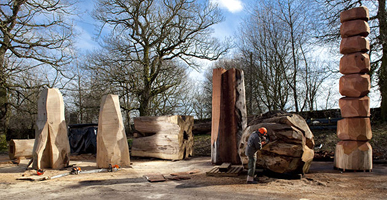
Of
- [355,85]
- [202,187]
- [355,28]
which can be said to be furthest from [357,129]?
[202,187]

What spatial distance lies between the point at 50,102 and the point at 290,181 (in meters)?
7.21

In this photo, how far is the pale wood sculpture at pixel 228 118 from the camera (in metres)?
9.54

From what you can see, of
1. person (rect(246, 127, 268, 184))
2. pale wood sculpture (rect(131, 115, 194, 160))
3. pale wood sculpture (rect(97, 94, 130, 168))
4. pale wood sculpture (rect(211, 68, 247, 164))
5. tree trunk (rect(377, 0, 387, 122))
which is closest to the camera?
person (rect(246, 127, 268, 184))

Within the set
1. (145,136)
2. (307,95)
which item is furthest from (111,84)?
(307,95)

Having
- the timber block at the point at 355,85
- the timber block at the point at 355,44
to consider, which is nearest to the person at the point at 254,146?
the timber block at the point at 355,85

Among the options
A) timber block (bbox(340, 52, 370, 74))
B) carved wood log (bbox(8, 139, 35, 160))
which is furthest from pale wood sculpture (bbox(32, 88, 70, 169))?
timber block (bbox(340, 52, 370, 74))

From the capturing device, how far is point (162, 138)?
36.8ft

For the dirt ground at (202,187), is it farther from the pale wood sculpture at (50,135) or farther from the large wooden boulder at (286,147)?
the pale wood sculpture at (50,135)

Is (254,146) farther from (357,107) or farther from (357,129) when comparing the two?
(357,107)

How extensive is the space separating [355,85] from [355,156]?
1884 millimetres

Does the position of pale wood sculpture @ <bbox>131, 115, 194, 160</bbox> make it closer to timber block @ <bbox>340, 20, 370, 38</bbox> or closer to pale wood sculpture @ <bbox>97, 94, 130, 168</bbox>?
pale wood sculpture @ <bbox>97, 94, 130, 168</bbox>

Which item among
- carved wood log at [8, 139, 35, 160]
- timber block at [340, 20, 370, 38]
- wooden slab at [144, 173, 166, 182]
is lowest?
wooden slab at [144, 173, 166, 182]

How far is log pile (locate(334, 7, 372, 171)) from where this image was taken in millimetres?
7699

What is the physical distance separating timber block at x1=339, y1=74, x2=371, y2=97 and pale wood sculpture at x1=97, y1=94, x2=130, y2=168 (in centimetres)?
666
